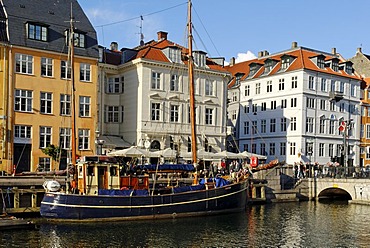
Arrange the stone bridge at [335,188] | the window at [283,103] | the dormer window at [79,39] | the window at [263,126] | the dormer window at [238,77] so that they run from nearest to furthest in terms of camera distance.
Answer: the dormer window at [79,39], the stone bridge at [335,188], the window at [283,103], the window at [263,126], the dormer window at [238,77]

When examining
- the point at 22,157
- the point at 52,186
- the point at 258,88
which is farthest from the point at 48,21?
the point at 258,88

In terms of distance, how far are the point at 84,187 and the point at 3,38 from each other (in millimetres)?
16598

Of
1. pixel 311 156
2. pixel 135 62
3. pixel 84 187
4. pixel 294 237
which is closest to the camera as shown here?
pixel 294 237

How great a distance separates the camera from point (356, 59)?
250 feet

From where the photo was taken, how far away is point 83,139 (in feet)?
151

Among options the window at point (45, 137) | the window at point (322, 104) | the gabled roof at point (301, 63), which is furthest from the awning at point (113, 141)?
the window at point (322, 104)

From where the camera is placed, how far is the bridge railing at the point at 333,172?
49469mm

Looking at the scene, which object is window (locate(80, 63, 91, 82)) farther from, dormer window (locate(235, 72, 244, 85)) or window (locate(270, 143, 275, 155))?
dormer window (locate(235, 72, 244, 85))

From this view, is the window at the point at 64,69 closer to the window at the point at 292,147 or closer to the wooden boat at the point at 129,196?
the wooden boat at the point at 129,196

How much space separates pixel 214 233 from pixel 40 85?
72.7 ft

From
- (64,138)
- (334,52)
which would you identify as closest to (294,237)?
(64,138)

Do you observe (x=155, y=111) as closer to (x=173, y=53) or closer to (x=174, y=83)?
(x=174, y=83)

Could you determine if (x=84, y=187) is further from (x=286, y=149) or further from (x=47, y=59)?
(x=286, y=149)

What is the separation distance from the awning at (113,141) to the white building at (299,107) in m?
20.0
